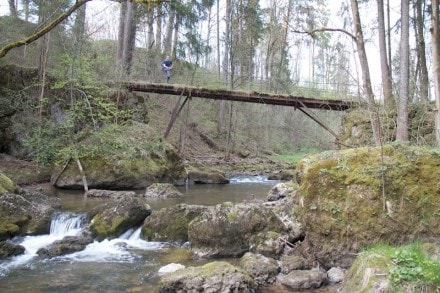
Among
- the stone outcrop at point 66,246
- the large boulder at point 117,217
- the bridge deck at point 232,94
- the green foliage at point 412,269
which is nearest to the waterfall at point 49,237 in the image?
the stone outcrop at point 66,246

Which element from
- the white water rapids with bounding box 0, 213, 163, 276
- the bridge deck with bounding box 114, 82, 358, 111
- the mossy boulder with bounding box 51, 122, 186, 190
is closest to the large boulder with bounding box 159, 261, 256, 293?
the white water rapids with bounding box 0, 213, 163, 276

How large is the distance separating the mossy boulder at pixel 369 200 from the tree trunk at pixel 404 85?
5035mm

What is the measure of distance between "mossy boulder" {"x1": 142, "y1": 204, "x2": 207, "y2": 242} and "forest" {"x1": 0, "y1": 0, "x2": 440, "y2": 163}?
405cm

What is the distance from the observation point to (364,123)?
15477mm

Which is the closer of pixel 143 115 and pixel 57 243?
pixel 57 243

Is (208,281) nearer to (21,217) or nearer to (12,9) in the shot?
(21,217)

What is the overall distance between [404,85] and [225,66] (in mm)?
15563

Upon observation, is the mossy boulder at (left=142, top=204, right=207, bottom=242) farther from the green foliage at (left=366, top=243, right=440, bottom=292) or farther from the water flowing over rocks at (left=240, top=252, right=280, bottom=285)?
the green foliage at (left=366, top=243, right=440, bottom=292)

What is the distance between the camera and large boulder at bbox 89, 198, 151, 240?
8318 mm

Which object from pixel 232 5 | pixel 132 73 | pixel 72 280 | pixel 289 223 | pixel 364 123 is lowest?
pixel 72 280

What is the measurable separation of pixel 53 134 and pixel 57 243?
756 cm

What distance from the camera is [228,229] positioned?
285 inches

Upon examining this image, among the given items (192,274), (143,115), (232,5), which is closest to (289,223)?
(192,274)

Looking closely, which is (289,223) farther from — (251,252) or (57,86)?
(57,86)
